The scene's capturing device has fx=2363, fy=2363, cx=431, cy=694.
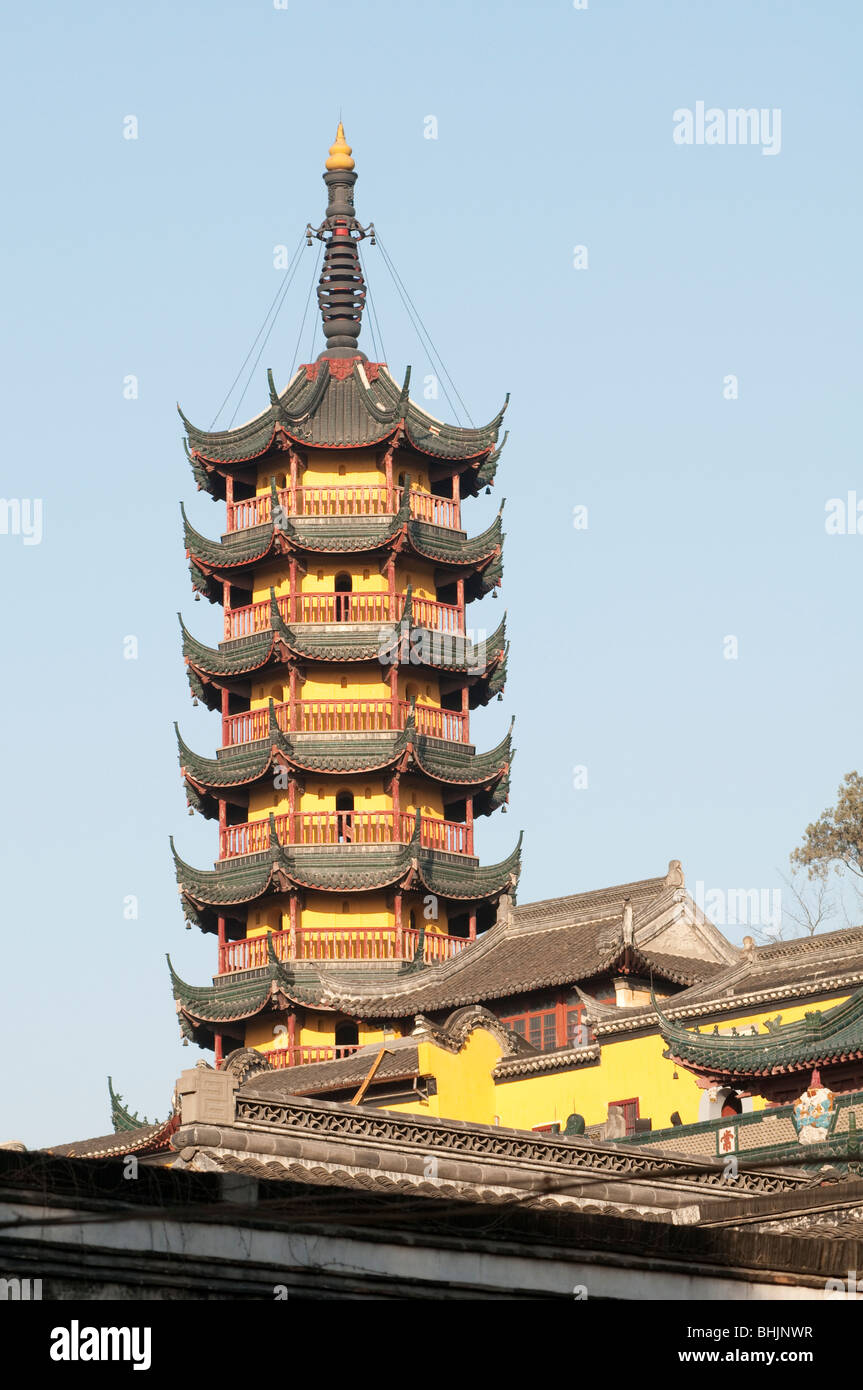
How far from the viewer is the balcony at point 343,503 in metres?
64.7

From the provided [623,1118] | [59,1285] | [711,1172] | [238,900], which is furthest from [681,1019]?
[59,1285]

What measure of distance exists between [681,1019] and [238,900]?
19.1 m

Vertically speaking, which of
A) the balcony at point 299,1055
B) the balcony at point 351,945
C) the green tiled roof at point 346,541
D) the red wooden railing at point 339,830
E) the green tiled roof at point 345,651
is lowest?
the balcony at point 299,1055

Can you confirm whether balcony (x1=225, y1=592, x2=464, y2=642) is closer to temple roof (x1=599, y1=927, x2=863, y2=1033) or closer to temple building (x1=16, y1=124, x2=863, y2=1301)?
temple building (x1=16, y1=124, x2=863, y2=1301)

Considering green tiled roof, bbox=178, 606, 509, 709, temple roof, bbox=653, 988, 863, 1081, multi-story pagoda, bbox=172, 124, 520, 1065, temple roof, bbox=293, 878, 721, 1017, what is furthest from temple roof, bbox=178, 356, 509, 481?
temple roof, bbox=653, 988, 863, 1081

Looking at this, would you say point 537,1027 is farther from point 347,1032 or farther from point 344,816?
point 344,816

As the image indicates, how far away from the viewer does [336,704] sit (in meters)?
63.2

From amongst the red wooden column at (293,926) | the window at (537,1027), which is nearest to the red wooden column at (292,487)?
the red wooden column at (293,926)

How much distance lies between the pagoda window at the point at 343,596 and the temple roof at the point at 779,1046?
2760cm

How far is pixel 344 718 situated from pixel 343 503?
6209 mm

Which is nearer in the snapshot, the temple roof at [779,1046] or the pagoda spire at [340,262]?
the temple roof at [779,1046]

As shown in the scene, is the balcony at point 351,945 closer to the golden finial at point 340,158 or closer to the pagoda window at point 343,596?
the pagoda window at point 343,596

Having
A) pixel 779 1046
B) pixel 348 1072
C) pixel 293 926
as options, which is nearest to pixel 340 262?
pixel 293 926
